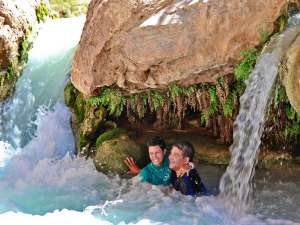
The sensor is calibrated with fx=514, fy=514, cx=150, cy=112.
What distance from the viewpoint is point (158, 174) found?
7297mm

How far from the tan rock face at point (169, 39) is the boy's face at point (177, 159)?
1.28 metres

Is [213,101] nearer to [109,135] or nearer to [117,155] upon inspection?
[117,155]

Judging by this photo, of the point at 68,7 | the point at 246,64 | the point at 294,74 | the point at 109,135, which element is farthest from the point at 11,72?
the point at 294,74

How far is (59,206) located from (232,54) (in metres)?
3.17

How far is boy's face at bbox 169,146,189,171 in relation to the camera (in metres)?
6.81

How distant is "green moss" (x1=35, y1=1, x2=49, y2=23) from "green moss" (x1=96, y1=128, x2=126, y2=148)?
4681 mm

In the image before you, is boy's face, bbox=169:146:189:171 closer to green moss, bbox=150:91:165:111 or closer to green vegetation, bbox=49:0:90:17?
green moss, bbox=150:91:165:111

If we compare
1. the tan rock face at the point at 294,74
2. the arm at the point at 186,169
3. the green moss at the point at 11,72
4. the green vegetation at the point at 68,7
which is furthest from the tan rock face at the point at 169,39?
the green vegetation at the point at 68,7

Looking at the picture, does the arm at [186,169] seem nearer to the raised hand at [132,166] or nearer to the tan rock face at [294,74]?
the raised hand at [132,166]

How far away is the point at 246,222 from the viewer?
6.18 metres

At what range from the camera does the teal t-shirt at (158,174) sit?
23.8ft

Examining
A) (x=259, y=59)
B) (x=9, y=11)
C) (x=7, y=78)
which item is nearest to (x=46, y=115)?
(x=7, y=78)

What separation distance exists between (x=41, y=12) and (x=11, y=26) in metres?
1.62

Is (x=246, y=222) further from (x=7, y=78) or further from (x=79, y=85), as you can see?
(x=7, y=78)
